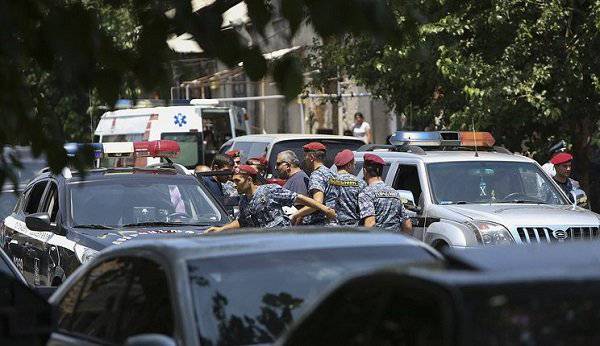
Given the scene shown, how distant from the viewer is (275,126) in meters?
42.8

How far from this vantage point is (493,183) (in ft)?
47.0

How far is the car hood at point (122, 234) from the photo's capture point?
11.4m

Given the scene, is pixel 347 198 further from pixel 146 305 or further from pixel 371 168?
pixel 146 305

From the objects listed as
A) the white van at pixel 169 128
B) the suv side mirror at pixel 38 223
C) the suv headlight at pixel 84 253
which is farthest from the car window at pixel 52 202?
the white van at pixel 169 128

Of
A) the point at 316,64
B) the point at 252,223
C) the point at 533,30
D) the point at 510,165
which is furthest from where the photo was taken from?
the point at 316,64

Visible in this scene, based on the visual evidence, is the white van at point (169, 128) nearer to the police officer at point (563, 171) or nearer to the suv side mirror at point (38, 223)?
the police officer at point (563, 171)

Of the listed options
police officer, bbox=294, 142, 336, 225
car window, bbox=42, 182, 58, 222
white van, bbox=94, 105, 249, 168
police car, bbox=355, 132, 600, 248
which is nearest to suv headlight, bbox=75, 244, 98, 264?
car window, bbox=42, 182, 58, 222

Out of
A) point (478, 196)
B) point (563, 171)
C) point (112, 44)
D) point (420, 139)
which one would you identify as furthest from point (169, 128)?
point (112, 44)

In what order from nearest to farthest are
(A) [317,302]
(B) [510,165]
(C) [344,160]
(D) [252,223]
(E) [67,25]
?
(A) [317,302]
(E) [67,25]
(D) [252,223]
(C) [344,160]
(B) [510,165]

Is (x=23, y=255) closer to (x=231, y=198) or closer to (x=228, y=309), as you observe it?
(x=231, y=198)

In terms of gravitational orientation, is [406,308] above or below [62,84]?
below

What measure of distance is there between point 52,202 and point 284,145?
6.17m

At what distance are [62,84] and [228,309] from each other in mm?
1395

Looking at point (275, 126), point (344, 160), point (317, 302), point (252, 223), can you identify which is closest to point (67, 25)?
point (317, 302)
